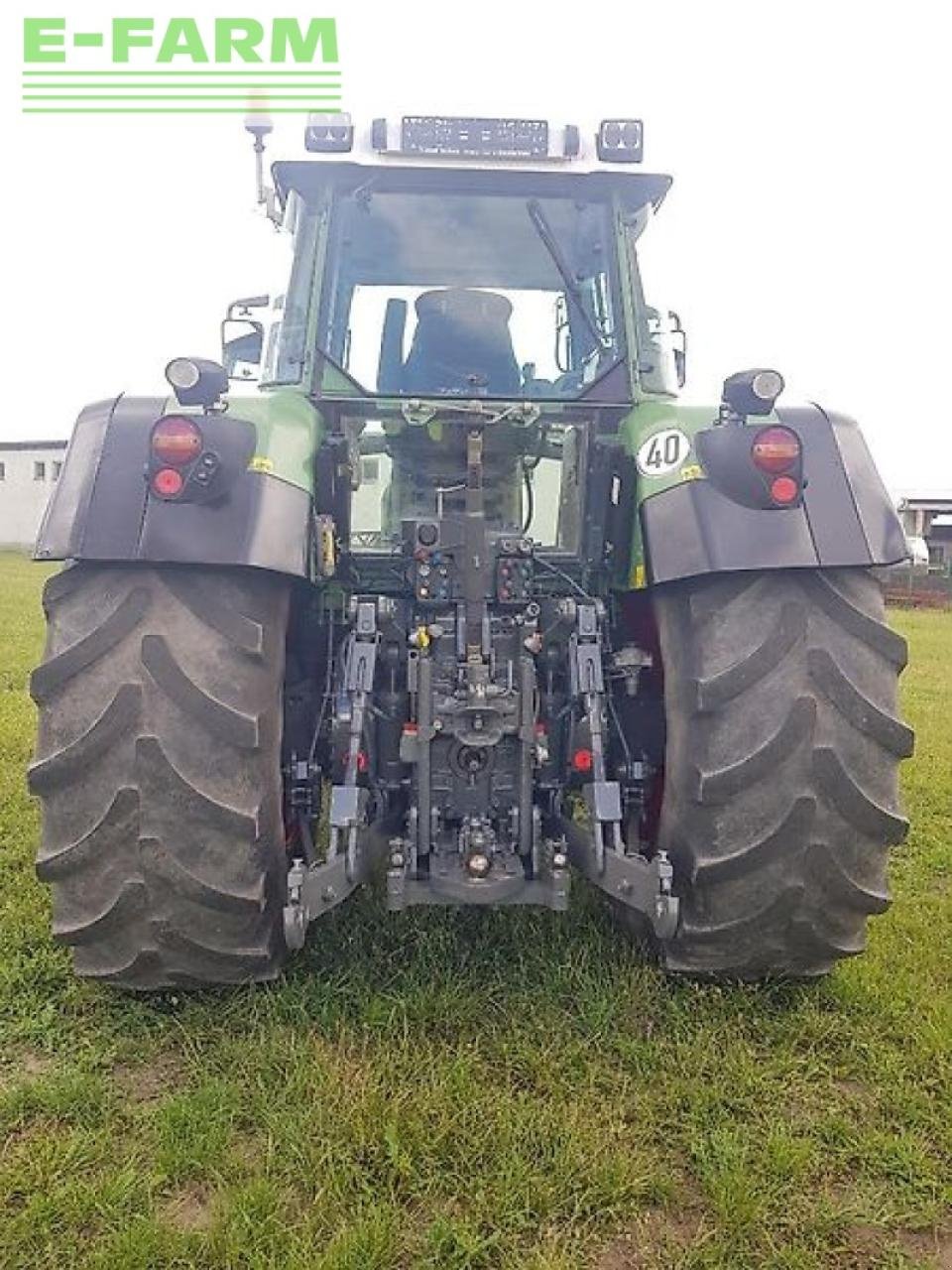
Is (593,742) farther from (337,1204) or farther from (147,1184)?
(147,1184)

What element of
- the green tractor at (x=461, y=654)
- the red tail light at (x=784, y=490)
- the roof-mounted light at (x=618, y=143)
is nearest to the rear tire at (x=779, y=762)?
the green tractor at (x=461, y=654)

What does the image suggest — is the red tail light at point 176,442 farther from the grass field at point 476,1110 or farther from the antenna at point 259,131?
the antenna at point 259,131

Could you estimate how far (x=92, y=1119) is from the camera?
257 cm

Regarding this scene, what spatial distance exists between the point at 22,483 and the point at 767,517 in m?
43.5

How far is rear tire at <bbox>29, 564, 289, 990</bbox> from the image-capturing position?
109 inches

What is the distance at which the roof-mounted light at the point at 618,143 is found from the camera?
3707 millimetres

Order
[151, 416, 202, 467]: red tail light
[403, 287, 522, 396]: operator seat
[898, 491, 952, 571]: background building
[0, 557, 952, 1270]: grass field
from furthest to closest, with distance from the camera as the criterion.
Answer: [898, 491, 952, 571]: background building → [403, 287, 522, 396]: operator seat → [151, 416, 202, 467]: red tail light → [0, 557, 952, 1270]: grass field

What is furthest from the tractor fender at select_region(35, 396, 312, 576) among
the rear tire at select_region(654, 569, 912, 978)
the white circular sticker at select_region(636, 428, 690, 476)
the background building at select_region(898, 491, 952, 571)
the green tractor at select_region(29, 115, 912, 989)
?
the background building at select_region(898, 491, 952, 571)

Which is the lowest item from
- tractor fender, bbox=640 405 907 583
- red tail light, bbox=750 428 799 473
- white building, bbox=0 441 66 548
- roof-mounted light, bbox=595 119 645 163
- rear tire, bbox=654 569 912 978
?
rear tire, bbox=654 569 912 978

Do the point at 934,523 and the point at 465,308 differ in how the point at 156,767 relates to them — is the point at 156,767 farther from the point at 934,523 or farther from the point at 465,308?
the point at 934,523

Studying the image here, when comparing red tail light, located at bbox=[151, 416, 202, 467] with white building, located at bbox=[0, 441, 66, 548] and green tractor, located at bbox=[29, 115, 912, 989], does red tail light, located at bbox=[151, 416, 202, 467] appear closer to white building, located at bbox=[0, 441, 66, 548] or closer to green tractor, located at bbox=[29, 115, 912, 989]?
green tractor, located at bbox=[29, 115, 912, 989]

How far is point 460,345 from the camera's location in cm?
384

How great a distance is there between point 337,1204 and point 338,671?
150 centimetres

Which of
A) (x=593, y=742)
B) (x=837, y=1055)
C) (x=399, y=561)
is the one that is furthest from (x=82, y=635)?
(x=837, y=1055)
